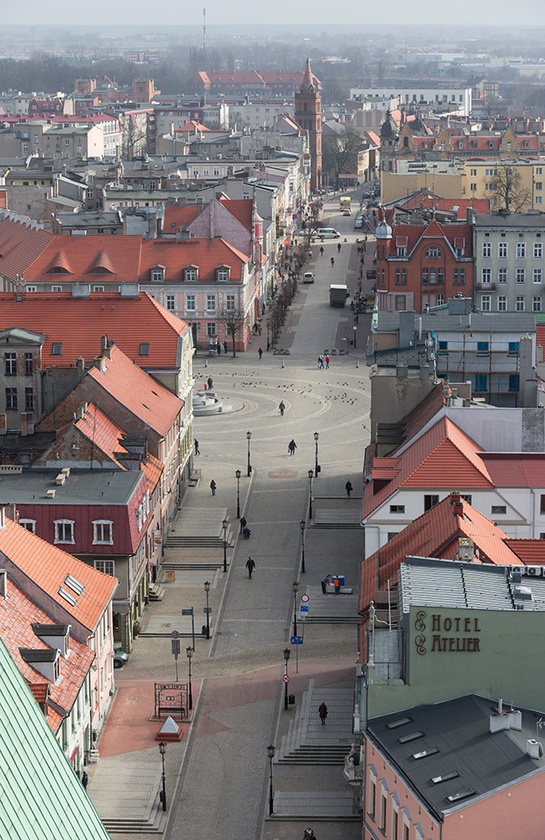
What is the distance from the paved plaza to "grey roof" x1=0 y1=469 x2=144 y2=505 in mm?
5592

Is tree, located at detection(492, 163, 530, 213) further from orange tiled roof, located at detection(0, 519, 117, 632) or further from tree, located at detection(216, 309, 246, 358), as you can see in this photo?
orange tiled roof, located at detection(0, 519, 117, 632)

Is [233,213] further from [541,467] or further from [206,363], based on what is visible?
[541,467]

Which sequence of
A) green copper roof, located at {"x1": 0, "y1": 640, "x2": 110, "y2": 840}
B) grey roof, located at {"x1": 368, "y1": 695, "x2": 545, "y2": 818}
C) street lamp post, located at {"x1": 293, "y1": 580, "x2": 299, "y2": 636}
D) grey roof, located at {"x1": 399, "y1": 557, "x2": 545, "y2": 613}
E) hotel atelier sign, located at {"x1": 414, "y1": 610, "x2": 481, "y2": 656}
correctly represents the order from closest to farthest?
green copper roof, located at {"x1": 0, "y1": 640, "x2": 110, "y2": 840}
grey roof, located at {"x1": 368, "y1": 695, "x2": 545, "y2": 818}
hotel atelier sign, located at {"x1": 414, "y1": 610, "x2": 481, "y2": 656}
grey roof, located at {"x1": 399, "y1": 557, "x2": 545, "y2": 613}
street lamp post, located at {"x1": 293, "y1": 580, "x2": 299, "y2": 636}

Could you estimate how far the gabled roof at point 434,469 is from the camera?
70312 millimetres

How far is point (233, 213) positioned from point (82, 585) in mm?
81123

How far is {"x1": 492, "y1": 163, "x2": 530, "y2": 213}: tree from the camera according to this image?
600ft

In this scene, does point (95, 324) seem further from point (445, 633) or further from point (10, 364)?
point (445, 633)

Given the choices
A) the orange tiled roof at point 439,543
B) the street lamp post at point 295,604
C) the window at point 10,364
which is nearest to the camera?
the orange tiled roof at point 439,543

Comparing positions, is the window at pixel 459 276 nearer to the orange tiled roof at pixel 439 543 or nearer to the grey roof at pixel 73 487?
the grey roof at pixel 73 487

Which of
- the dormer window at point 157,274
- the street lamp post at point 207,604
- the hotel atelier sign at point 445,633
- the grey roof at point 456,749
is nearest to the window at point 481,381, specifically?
the street lamp post at point 207,604

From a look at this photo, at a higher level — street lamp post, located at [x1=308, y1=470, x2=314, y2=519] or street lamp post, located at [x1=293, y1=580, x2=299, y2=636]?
street lamp post, located at [x1=293, y1=580, x2=299, y2=636]

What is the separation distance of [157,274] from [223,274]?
4.83 m

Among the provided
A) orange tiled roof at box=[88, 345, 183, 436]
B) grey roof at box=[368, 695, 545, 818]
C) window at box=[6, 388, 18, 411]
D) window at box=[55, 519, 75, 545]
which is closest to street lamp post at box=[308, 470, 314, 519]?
orange tiled roof at box=[88, 345, 183, 436]

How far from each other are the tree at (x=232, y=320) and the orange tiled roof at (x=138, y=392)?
40263 mm
